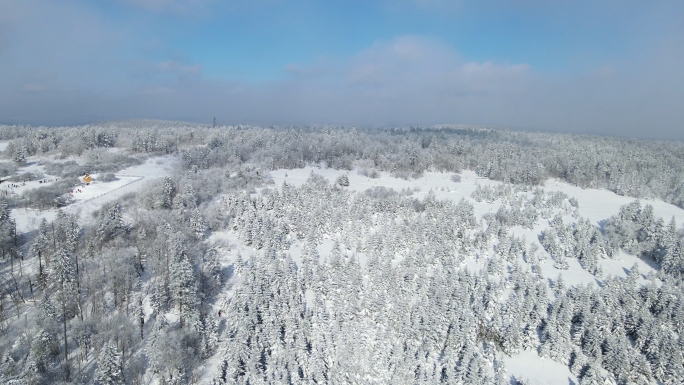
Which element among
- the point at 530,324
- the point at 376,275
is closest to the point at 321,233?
the point at 376,275

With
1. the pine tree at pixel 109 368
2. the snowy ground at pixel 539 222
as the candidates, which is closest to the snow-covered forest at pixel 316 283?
the pine tree at pixel 109 368

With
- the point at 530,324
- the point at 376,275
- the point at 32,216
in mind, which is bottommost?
the point at 530,324

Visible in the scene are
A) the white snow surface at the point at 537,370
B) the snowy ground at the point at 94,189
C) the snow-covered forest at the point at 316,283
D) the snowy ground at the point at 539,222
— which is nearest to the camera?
the snow-covered forest at the point at 316,283

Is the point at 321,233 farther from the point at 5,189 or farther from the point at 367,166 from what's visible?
the point at 5,189

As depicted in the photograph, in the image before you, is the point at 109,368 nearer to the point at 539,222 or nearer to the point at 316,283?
the point at 316,283

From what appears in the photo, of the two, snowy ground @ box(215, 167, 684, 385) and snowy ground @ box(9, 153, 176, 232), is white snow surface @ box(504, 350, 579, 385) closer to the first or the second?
snowy ground @ box(215, 167, 684, 385)

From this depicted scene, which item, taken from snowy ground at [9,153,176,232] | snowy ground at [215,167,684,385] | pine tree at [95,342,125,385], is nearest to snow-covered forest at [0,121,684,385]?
pine tree at [95,342,125,385]

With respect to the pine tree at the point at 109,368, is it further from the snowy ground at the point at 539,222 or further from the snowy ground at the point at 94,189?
the snowy ground at the point at 94,189

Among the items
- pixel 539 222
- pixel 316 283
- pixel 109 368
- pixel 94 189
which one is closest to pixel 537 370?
pixel 316 283
